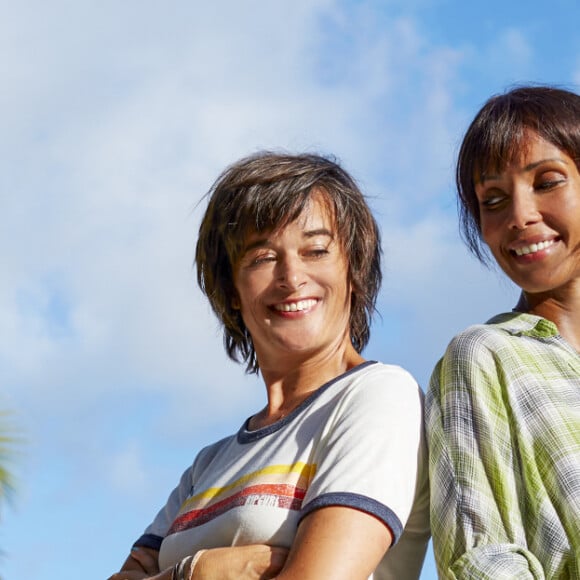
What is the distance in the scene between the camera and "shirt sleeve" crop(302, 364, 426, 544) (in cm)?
249

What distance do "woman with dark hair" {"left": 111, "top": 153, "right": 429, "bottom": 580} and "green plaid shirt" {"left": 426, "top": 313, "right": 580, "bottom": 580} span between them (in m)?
0.10

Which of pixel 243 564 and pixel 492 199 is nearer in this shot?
pixel 243 564

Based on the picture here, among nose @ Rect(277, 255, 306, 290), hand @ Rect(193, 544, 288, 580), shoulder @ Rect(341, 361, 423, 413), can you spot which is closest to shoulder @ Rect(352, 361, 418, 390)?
shoulder @ Rect(341, 361, 423, 413)

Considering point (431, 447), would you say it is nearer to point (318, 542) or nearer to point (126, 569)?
point (318, 542)

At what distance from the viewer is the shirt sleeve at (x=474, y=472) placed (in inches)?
97.0

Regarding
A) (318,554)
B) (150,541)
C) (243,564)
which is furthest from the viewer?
(150,541)

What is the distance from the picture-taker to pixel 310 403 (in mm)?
2875

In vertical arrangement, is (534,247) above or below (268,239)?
below

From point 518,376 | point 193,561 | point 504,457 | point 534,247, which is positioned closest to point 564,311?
point 534,247

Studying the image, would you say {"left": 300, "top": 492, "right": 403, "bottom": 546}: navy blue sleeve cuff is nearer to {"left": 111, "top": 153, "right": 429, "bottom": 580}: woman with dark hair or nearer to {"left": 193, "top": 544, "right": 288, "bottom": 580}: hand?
{"left": 111, "top": 153, "right": 429, "bottom": 580}: woman with dark hair

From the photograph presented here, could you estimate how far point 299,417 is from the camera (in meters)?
2.84

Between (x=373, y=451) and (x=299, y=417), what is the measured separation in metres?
0.32

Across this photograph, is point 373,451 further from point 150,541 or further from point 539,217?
point 150,541

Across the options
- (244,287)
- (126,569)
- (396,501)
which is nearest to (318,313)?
(244,287)
